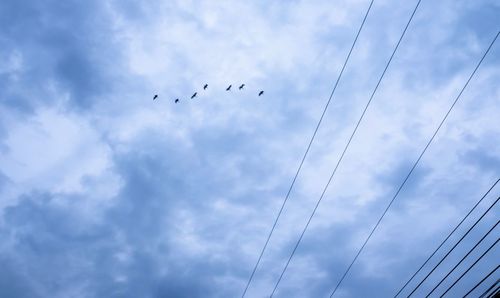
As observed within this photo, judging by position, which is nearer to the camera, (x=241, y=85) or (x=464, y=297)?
(x=464, y=297)

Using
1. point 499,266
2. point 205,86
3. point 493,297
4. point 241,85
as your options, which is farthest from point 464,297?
point 205,86

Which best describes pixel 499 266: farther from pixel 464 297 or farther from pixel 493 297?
pixel 493 297

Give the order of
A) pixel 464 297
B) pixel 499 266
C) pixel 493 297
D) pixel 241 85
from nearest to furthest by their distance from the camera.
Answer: pixel 499 266 → pixel 464 297 → pixel 493 297 → pixel 241 85

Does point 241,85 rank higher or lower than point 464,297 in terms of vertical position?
higher

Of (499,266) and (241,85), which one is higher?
(241,85)

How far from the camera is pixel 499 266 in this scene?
9961mm

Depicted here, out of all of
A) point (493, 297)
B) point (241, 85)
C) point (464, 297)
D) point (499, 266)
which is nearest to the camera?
point (499, 266)

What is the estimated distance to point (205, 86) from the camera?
30906 mm

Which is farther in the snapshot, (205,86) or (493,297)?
(205,86)

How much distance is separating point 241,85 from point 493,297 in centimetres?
2016

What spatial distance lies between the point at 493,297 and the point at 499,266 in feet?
16.4

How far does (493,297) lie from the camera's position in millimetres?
13867

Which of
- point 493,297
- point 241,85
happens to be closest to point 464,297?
point 493,297

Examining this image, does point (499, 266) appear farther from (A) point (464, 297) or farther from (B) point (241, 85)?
(B) point (241, 85)
